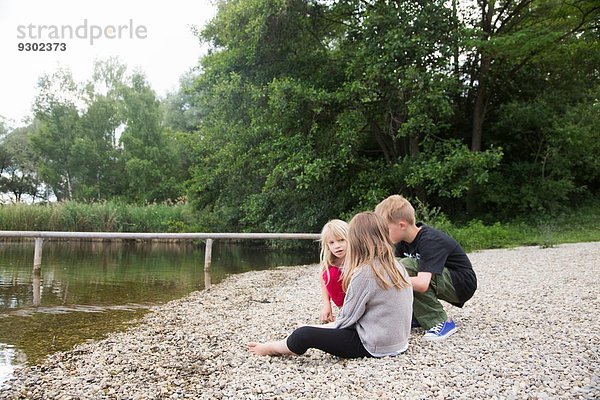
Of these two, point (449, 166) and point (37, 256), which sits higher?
point (449, 166)

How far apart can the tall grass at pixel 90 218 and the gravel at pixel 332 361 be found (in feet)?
44.4

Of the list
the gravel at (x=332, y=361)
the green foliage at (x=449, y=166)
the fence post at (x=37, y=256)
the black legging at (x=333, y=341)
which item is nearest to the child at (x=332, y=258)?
the gravel at (x=332, y=361)

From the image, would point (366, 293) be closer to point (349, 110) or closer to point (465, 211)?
point (349, 110)

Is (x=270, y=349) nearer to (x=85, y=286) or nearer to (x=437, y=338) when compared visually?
(x=437, y=338)

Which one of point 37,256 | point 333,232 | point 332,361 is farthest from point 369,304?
point 37,256

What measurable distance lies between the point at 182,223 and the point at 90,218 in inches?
137

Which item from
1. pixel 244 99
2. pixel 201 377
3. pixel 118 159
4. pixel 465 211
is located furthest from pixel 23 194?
pixel 201 377

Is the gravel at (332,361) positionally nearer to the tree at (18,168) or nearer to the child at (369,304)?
the child at (369,304)

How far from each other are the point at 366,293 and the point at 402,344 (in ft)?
1.64

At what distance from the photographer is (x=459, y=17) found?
608 inches

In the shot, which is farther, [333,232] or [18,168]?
[18,168]

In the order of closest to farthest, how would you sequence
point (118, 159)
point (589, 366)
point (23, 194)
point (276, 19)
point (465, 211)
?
1. point (589, 366)
2. point (276, 19)
3. point (465, 211)
4. point (118, 159)
5. point (23, 194)

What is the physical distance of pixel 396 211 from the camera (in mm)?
4039

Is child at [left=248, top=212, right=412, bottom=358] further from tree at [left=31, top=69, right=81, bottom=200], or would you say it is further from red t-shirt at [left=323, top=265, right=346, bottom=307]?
tree at [left=31, top=69, right=81, bottom=200]
